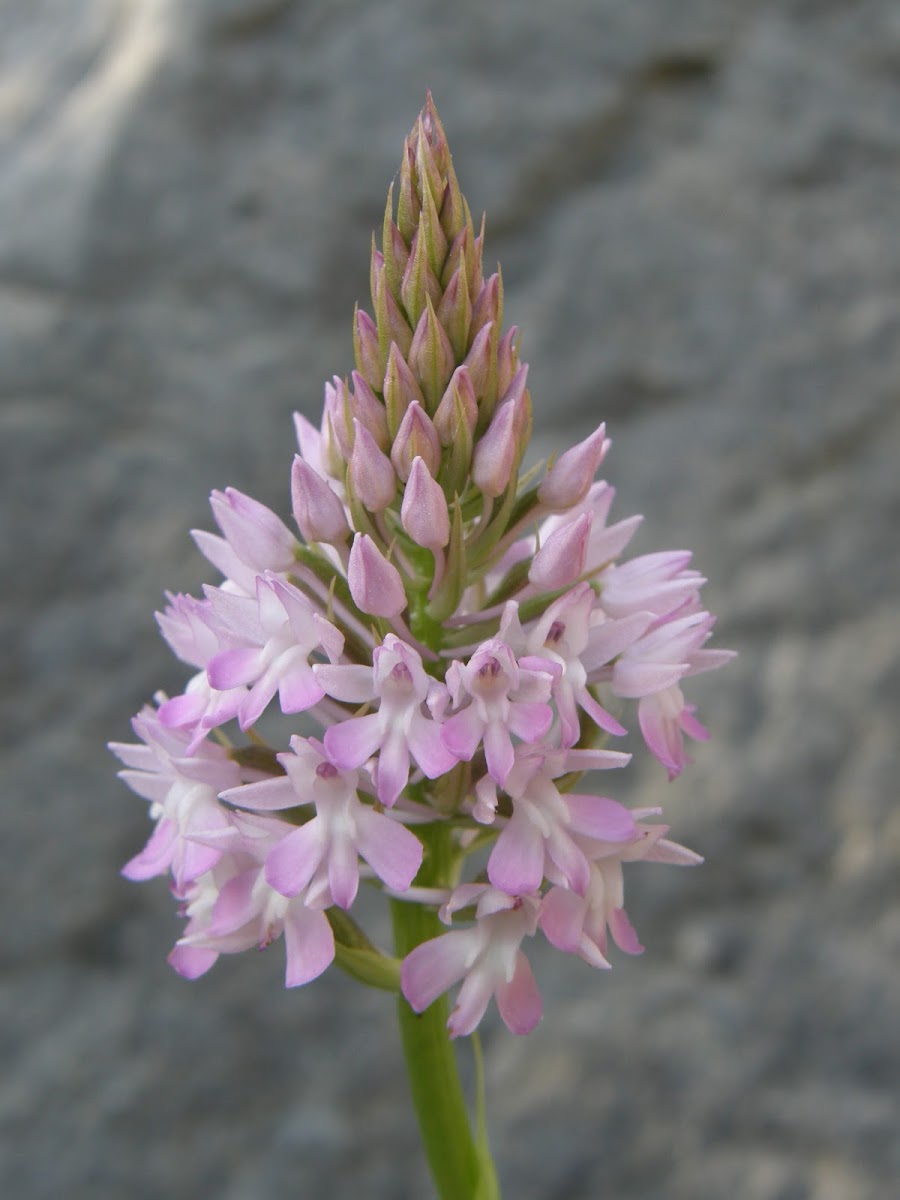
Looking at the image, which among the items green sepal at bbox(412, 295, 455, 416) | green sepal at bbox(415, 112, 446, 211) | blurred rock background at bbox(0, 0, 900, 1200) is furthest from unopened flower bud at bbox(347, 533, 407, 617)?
A: blurred rock background at bbox(0, 0, 900, 1200)

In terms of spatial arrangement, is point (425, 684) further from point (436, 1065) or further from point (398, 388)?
point (436, 1065)

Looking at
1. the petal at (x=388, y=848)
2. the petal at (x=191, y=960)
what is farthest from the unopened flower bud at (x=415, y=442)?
the petal at (x=191, y=960)

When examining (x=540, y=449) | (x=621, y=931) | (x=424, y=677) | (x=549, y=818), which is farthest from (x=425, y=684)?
(x=540, y=449)

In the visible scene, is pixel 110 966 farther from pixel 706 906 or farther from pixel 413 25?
pixel 413 25

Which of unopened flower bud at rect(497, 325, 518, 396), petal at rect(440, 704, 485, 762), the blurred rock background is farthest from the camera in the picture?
the blurred rock background

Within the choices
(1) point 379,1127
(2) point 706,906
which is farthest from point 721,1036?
(1) point 379,1127

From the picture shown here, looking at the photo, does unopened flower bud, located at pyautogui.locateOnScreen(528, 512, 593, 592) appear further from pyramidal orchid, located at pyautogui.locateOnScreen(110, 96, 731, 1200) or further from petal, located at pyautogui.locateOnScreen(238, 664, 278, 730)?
petal, located at pyautogui.locateOnScreen(238, 664, 278, 730)
